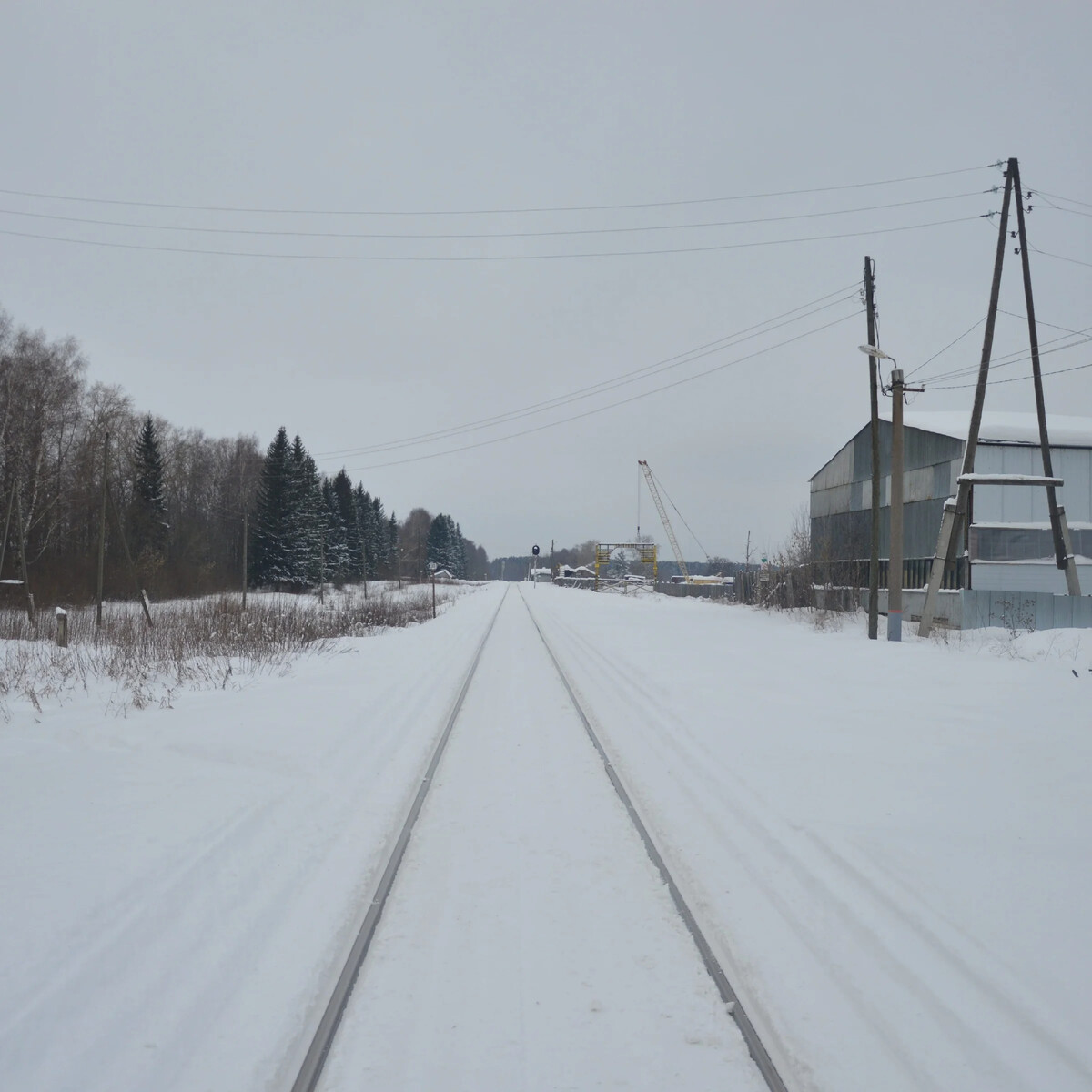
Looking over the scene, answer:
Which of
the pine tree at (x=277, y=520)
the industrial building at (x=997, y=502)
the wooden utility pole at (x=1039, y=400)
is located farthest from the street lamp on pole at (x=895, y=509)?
the pine tree at (x=277, y=520)

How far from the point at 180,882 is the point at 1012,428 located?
31.0 m

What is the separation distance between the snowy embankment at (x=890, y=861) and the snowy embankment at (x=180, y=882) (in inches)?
87.2

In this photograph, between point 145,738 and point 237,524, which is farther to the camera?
point 237,524

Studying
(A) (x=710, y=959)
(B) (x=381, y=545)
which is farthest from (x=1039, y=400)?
(B) (x=381, y=545)

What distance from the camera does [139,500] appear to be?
4850cm

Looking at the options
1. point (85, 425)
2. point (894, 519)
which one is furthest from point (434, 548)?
point (894, 519)

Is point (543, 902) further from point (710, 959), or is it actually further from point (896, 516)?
point (896, 516)

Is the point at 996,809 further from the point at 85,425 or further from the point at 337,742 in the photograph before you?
the point at 85,425

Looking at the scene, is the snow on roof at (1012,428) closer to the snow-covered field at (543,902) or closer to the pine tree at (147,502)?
the snow-covered field at (543,902)

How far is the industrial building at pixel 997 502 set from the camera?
2617 cm

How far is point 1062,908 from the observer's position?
4574 millimetres

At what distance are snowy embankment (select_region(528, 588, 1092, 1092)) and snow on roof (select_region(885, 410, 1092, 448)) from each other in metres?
17.9

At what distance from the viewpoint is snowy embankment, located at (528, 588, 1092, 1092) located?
3346mm

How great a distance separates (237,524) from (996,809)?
7007 centimetres
